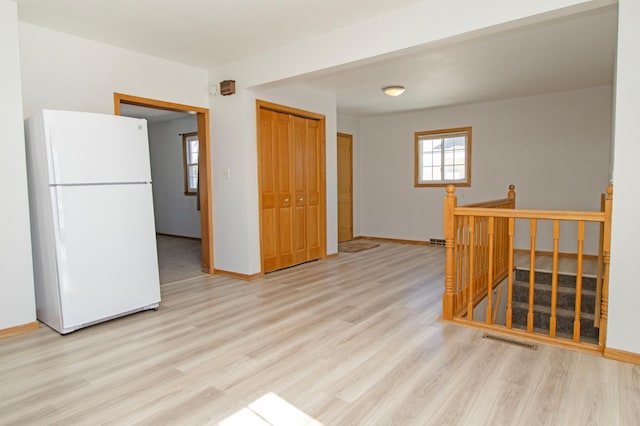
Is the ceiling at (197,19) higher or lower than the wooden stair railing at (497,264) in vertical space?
Answer: higher

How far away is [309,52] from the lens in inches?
145

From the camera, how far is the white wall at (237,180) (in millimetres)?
4473

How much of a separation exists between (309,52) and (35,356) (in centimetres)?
320

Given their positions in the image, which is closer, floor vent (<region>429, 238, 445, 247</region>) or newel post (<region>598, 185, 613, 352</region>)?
newel post (<region>598, 185, 613, 352</region>)

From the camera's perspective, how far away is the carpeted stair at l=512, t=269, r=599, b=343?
416 centimetres

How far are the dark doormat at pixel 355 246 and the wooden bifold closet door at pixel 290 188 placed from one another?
2.90 ft

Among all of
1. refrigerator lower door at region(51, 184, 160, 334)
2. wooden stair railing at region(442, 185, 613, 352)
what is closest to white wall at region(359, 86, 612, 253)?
wooden stair railing at region(442, 185, 613, 352)

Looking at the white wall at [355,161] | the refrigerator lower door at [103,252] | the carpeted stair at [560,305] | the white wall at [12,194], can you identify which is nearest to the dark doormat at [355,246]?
the white wall at [355,161]

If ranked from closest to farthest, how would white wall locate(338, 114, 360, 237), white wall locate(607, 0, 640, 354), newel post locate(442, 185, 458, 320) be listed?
1. white wall locate(607, 0, 640, 354)
2. newel post locate(442, 185, 458, 320)
3. white wall locate(338, 114, 360, 237)

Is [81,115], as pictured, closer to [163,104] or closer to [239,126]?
[163,104]

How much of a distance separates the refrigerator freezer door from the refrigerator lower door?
0.09 metres

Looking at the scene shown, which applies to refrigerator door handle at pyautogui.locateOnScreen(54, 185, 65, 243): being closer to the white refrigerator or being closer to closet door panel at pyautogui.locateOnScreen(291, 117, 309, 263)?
the white refrigerator

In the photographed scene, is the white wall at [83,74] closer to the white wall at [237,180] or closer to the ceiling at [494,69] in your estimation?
the white wall at [237,180]

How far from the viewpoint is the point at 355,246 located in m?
6.80
